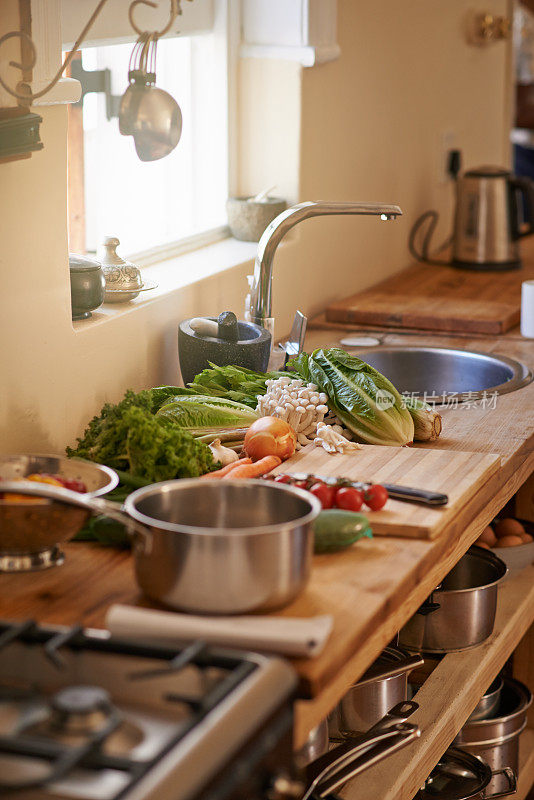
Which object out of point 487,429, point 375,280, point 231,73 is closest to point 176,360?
point 487,429

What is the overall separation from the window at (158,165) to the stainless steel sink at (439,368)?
509 mm

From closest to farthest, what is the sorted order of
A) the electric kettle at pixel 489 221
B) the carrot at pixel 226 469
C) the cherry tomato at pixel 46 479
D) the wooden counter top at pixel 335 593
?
the wooden counter top at pixel 335 593
the cherry tomato at pixel 46 479
the carrot at pixel 226 469
the electric kettle at pixel 489 221

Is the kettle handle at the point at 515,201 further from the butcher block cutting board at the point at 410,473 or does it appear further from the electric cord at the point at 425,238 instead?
the butcher block cutting board at the point at 410,473

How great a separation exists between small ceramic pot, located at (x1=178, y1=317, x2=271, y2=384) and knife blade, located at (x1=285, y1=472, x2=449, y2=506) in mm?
474

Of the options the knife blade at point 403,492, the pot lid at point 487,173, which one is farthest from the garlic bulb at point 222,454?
the pot lid at point 487,173

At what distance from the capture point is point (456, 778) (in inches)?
80.8

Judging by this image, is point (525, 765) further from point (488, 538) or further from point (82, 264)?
point (82, 264)

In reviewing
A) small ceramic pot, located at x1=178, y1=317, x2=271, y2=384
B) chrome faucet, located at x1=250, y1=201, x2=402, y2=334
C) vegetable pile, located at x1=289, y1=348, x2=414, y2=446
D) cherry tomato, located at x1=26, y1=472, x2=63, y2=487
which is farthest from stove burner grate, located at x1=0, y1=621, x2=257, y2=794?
chrome faucet, located at x1=250, y1=201, x2=402, y2=334

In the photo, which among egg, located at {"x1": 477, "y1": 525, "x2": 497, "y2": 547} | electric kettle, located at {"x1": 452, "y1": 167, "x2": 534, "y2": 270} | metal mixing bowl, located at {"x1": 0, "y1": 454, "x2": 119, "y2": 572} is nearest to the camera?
metal mixing bowl, located at {"x1": 0, "y1": 454, "x2": 119, "y2": 572}

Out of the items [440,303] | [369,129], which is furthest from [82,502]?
[369,129]

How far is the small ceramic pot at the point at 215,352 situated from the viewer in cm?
191

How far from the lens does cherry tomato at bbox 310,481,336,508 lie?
4.58ft

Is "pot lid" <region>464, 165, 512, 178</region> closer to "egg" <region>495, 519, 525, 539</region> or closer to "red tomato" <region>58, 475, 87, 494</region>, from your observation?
"egg" <region>495, 519, 525, 539</region>

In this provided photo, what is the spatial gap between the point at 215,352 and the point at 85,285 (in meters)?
0.28
